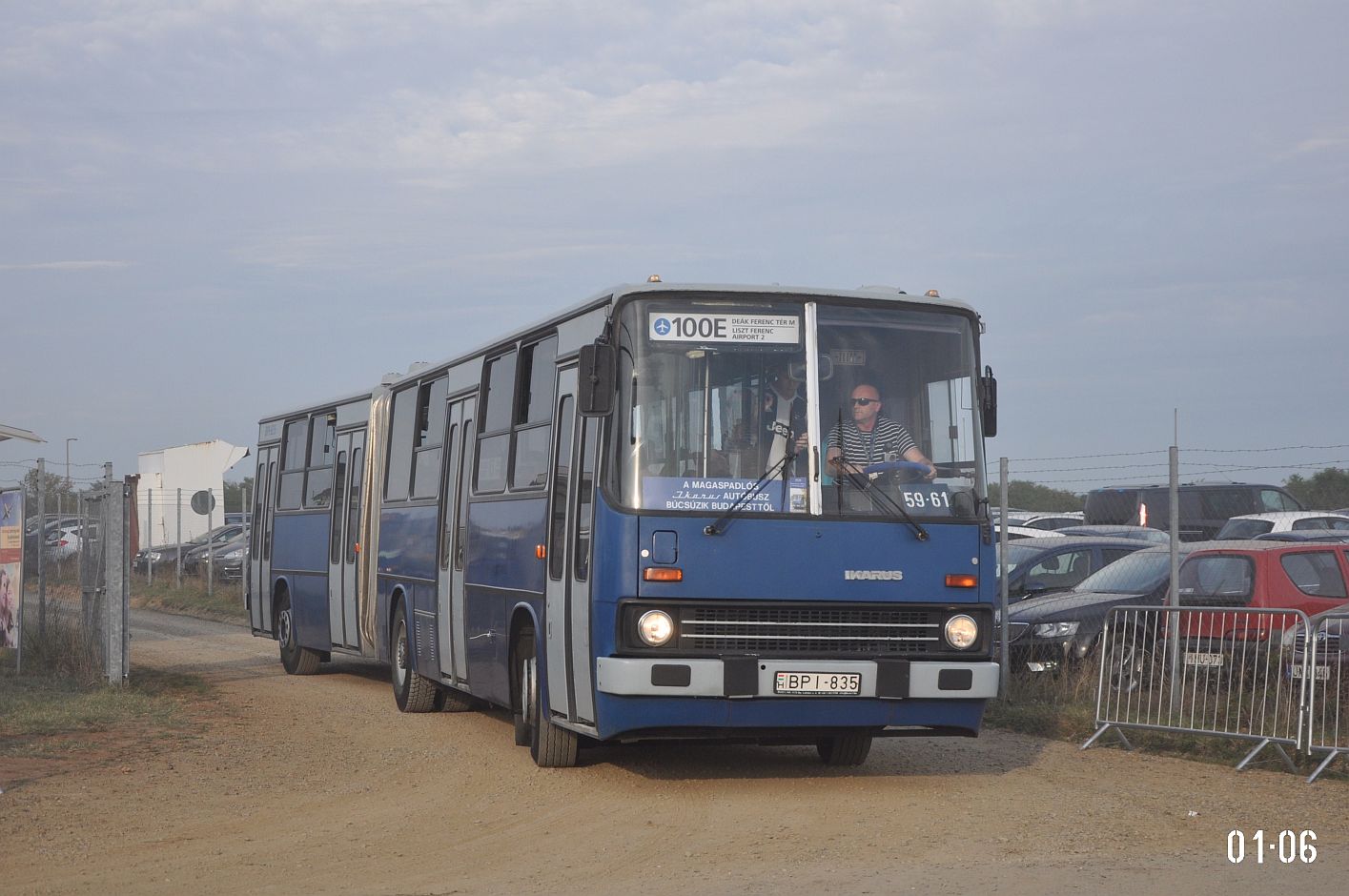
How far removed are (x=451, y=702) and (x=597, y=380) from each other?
7129mm

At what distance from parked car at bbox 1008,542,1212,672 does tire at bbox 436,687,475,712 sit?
527cm

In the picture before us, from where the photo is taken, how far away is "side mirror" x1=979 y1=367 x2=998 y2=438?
10.9m

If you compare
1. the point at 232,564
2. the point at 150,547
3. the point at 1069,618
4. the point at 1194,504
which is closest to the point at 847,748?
the point at 1069,618

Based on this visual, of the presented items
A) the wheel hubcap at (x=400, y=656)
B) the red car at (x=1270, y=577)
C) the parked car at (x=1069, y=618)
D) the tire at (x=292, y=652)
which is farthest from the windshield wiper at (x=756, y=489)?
the tire at (x=292, y=652)

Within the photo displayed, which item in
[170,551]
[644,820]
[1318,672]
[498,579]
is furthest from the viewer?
[170,551]

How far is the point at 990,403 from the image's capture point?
1087 centimetres

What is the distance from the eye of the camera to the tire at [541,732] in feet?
38.1

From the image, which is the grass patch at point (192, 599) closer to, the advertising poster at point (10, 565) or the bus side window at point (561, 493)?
the advertising poster at point (10, 565)

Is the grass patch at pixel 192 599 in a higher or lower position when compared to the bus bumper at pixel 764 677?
lower

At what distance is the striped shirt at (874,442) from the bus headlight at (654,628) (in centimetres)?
149

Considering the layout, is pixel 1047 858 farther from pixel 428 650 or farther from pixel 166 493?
pixel 166 493

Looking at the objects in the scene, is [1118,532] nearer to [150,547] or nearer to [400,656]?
[400,656]

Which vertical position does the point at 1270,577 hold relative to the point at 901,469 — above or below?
below
